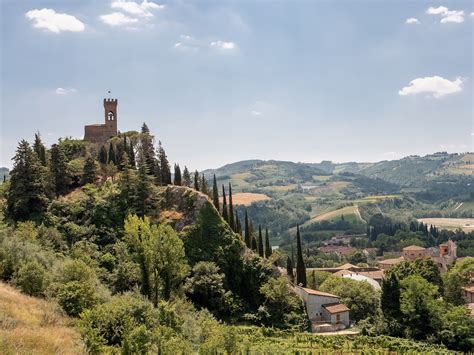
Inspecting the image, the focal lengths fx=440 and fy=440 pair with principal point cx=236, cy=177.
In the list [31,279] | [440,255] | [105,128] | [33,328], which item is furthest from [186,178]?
[440,255]

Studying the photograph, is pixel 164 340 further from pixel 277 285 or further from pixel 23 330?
pixel 277 285

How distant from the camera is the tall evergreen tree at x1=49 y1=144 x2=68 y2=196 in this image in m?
61.8

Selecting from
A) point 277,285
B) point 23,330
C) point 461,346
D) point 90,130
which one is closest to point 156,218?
point 277,285

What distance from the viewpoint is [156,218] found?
191 feet

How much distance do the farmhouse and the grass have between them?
3481cm

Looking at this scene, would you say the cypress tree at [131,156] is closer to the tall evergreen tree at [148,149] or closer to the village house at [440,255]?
the tall evergreen tree at [148,149]

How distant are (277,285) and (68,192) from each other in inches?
1280

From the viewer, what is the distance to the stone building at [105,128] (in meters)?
79.6

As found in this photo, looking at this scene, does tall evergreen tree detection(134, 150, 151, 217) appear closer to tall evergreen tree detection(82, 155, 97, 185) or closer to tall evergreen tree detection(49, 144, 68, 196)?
tall evergreen tree detection(82, 155, 97, 185)

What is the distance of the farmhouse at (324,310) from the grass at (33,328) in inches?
1371

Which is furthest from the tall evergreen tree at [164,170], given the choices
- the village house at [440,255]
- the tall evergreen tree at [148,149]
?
the village house at [440,255]

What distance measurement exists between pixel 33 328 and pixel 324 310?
40.4m

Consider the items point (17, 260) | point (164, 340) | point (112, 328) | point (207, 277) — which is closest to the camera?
point (164, 340)

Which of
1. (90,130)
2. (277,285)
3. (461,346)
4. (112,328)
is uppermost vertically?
(90,130)
